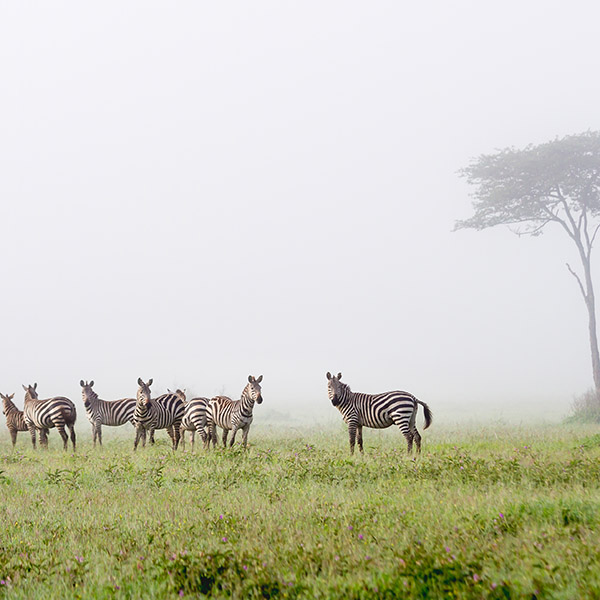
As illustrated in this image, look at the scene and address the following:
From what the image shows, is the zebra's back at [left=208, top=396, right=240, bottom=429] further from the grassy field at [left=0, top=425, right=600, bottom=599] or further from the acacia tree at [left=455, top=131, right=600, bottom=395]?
the acacia tree at [left=455, top=131, right=600, bottom=395]

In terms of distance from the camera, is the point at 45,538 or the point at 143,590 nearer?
the point at 143,590

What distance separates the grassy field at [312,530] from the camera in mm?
5461

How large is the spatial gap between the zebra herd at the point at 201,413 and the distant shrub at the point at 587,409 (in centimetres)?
1438

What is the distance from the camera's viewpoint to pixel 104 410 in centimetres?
2139

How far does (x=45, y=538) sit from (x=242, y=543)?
109 inches

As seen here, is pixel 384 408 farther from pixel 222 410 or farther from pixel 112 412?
pixel 112 412

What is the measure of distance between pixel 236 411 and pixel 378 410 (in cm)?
392

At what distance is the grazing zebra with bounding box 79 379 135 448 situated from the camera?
827 inches

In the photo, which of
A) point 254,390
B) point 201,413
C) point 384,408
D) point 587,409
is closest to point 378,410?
point 384,408

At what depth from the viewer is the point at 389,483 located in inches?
417

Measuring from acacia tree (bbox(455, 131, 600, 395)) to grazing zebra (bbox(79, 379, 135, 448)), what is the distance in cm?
2182

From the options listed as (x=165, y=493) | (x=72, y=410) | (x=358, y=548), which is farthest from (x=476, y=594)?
(x=72, y=410)

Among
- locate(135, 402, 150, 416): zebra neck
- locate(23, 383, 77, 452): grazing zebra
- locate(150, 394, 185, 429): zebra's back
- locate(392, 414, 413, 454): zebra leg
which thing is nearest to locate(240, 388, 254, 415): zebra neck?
locate(135, 402, 150, 416): zebra neck

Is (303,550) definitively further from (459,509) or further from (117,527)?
(117,527)
